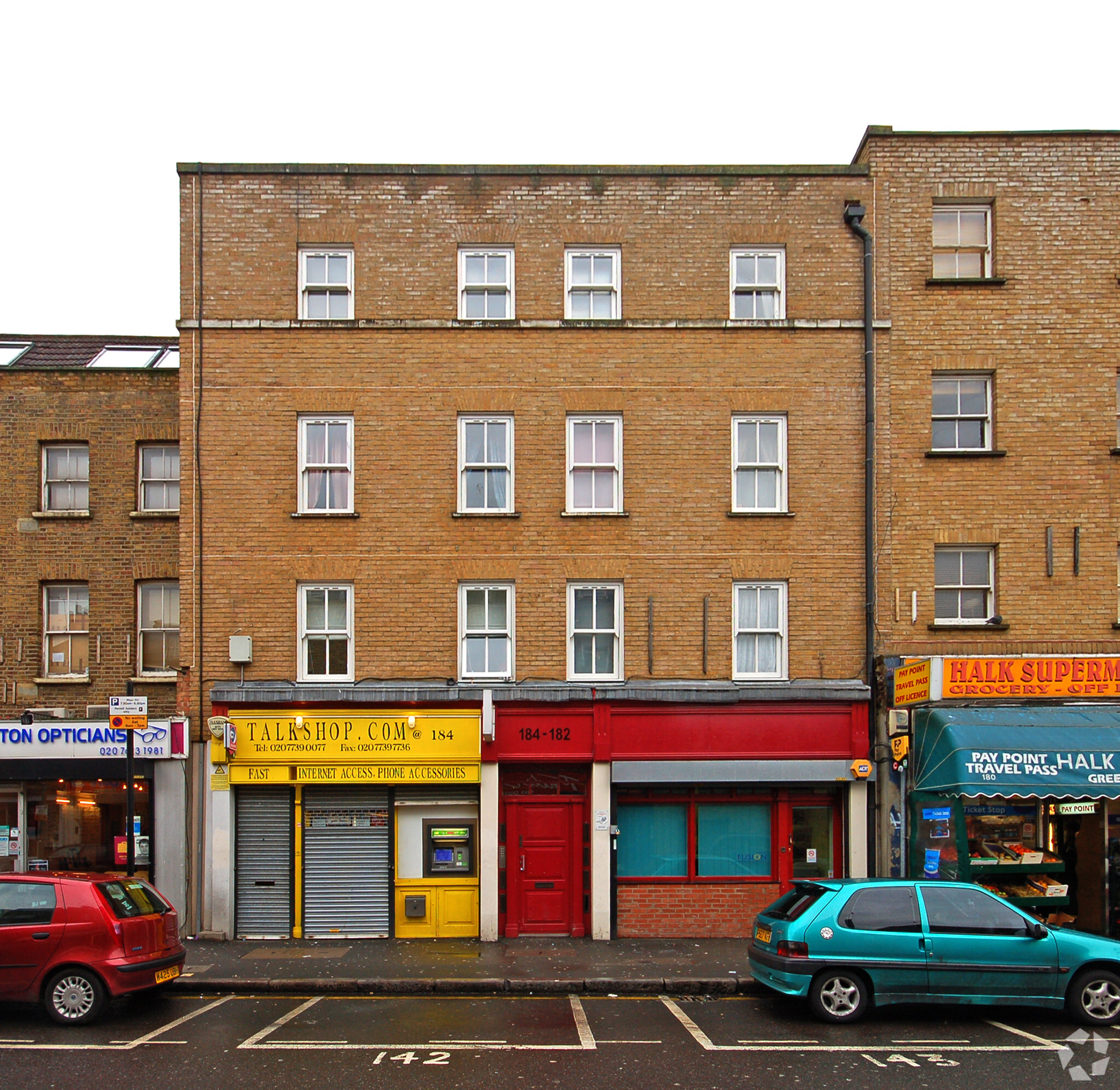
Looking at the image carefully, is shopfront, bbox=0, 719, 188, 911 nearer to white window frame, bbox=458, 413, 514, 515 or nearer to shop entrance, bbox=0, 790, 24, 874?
shop entrance, bbox=0, 790, 24, 874

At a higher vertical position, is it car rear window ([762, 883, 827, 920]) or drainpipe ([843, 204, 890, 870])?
drainpipe ([843, 204, 890, 870])

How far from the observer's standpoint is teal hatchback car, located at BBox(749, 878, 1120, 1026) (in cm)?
1094

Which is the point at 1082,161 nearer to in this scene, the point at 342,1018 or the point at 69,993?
the point at 342,1018

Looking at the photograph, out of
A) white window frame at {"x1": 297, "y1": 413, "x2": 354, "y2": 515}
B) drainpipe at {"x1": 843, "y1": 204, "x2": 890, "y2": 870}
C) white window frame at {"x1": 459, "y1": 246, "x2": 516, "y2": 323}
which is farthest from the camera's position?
white window frame at {"x1": 459, "y1": 246, "x2": 516, "y2": 323}

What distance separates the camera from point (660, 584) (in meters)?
16.5

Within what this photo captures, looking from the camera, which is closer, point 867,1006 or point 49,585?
point 867,1006

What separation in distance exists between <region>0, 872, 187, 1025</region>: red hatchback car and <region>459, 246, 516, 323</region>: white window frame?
32.9 feet

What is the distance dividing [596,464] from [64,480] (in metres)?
9.51

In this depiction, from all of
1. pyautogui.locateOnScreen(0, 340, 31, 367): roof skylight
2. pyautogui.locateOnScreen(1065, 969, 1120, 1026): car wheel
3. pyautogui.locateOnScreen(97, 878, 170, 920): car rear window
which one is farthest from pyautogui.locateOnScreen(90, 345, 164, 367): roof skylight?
pyautogui.locateOnScreen(1065, 969, 1120, 1026): car wheel

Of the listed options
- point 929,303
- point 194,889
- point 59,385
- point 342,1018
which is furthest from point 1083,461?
point 59,385

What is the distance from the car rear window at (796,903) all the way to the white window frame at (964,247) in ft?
34.2

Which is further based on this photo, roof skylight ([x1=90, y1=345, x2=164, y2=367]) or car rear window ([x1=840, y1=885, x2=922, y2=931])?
roof skylight ([x1=90, y1=345, x2=164, y2=367])

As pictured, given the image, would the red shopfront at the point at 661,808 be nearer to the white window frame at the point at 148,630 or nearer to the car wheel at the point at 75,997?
the white window frame at the point at 148,630

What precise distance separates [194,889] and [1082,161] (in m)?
18.5
